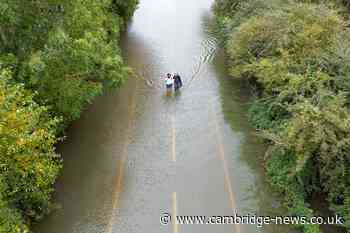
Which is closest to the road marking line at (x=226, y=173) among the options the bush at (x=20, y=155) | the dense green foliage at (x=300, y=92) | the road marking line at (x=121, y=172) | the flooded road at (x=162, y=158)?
the flooded road at (x=162, y=158)

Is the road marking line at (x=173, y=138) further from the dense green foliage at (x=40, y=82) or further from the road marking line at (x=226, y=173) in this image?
the dense green foliage at (x=40, y=82)

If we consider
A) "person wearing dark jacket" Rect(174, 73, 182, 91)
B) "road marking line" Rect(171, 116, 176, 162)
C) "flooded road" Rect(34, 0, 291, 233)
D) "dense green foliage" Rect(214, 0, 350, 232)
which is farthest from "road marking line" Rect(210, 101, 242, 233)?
"person wearing dark jacket" Rect(174, 73, 182, 91)

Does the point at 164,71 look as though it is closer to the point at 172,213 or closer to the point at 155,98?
the point at 155,98

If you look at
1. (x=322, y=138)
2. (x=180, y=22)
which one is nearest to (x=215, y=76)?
(x=180, y=22)

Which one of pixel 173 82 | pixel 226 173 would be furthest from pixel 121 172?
pixel 173 82

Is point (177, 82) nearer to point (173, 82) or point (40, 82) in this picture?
point (173, 82)

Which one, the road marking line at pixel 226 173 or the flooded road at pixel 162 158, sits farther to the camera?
the road marking line at pixel 226 173
